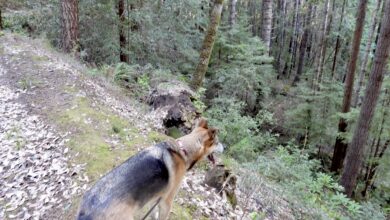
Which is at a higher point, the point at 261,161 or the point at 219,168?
the point at 219,168

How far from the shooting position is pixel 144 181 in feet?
9.26

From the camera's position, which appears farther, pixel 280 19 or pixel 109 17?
pixel 280 19

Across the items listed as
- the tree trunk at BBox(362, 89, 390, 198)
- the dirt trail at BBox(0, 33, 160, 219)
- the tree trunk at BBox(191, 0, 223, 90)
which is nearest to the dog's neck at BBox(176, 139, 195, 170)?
the dirt trail at BBox(0, 33, 160, 219)

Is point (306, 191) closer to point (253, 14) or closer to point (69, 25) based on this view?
point (69, 25)

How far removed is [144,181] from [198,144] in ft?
2.64

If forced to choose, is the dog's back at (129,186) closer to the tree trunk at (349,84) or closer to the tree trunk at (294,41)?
the tree trunk at (349,84)

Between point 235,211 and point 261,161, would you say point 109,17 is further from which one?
point 235,211

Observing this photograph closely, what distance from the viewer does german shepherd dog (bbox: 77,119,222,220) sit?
2625mm

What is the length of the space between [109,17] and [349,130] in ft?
31.4

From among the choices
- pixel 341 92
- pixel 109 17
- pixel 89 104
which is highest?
pixel 109 17

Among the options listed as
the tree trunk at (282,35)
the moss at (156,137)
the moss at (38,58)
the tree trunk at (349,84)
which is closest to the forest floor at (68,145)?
the moss at (156,137)

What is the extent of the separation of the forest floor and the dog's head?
0.97 m

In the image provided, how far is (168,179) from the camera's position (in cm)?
302

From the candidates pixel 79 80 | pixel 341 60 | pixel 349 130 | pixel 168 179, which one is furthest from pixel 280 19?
pixel 168 179
